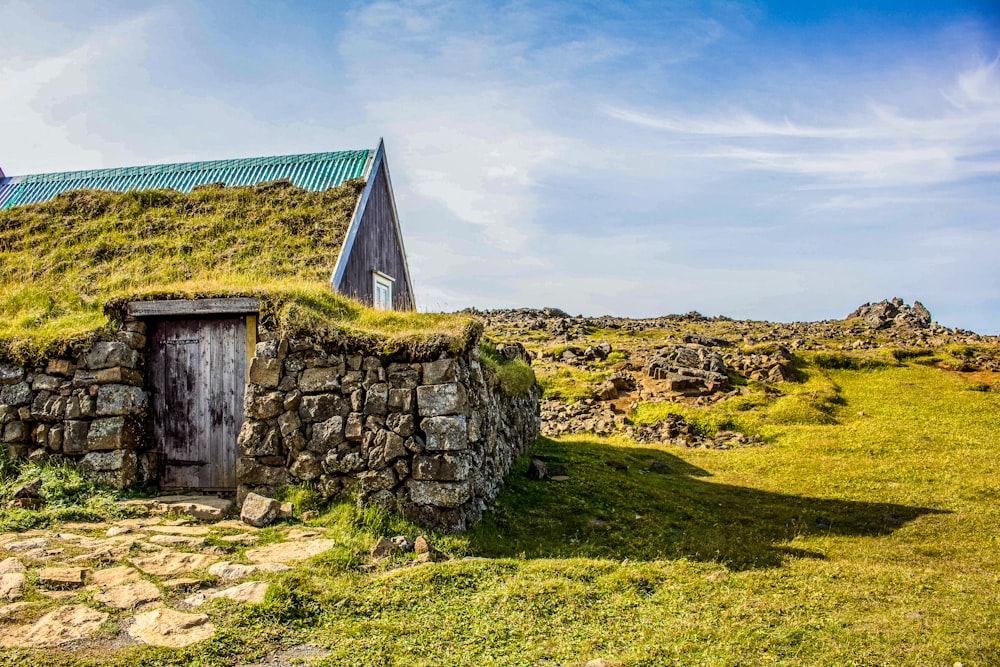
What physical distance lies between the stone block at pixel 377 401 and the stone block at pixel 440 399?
46cm

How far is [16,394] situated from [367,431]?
5.67m

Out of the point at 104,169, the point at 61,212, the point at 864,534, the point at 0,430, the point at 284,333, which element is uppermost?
the point at 104,169

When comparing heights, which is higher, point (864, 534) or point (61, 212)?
point (61, 212)

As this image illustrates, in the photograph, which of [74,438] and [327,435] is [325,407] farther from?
[74,438]

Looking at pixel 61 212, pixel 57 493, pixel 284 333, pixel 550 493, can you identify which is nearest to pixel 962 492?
pixel 550 493

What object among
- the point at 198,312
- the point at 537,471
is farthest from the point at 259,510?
the point at 537,471

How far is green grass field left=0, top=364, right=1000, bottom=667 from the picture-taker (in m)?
6.04

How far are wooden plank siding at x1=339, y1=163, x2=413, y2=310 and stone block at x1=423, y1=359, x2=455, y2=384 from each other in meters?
5.22

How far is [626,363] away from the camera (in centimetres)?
2912

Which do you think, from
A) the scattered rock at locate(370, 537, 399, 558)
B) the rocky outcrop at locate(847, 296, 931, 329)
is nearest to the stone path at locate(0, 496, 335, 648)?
the scattered rock at locate(370, 537, 399, 558)

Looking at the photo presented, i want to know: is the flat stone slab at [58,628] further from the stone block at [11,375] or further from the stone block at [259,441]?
the stone block at [11,375]

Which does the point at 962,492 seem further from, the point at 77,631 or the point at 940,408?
the point at 77,631

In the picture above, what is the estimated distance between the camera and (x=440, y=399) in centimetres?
945

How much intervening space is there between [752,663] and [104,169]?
62.0 ft
